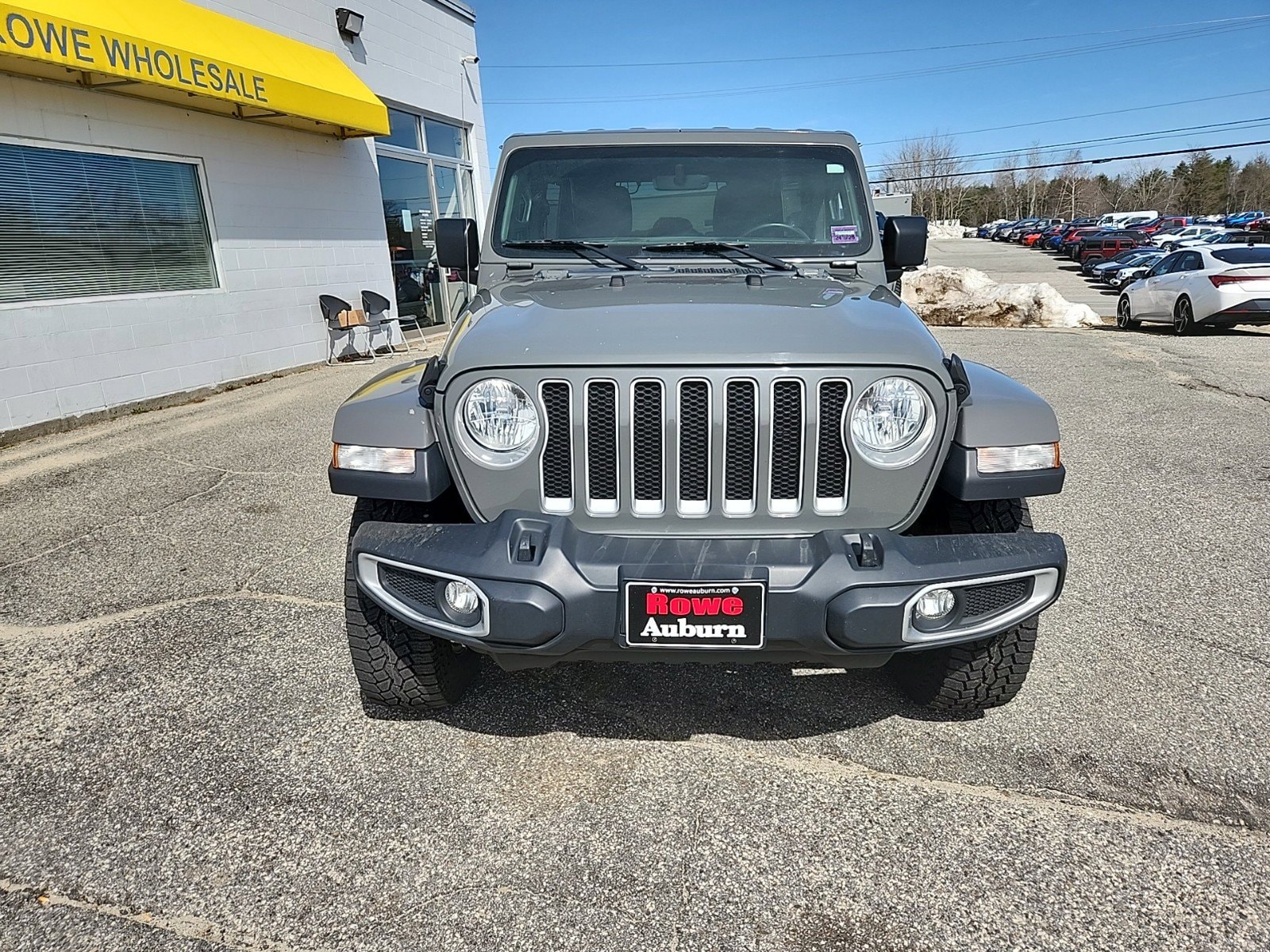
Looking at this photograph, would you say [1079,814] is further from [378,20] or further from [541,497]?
[378,20]

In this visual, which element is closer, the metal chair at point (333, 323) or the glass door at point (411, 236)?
the metal chair at point (333, 323)

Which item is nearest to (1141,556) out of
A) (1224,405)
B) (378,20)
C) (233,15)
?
(1224,405)

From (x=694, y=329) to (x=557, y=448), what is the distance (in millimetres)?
495

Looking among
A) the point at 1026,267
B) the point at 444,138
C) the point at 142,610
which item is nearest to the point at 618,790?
the point at 142,610

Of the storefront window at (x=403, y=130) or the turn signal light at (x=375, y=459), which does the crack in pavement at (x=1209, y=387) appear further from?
the storefront window at (x=403, y=130)

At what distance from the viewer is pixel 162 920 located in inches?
80.0

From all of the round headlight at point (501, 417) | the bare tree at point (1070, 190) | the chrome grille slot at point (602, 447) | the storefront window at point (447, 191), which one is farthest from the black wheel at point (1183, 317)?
the bare tree at point (1070, 190)

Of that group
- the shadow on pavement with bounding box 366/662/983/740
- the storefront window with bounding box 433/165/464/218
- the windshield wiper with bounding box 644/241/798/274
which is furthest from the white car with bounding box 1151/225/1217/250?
the shadow on pavement with bounding box 366/662/983/740

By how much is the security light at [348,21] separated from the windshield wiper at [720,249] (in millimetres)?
10170

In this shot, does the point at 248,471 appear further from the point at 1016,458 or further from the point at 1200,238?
the point at 1200,238

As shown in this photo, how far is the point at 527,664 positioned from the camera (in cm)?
231

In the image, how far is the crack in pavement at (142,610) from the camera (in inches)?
141

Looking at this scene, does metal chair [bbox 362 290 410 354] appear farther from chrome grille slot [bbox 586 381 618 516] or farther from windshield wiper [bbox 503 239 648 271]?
chrome grille slot [bbox 586 381 618 516]

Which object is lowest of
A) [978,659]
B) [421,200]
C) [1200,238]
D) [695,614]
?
[1200,238]
